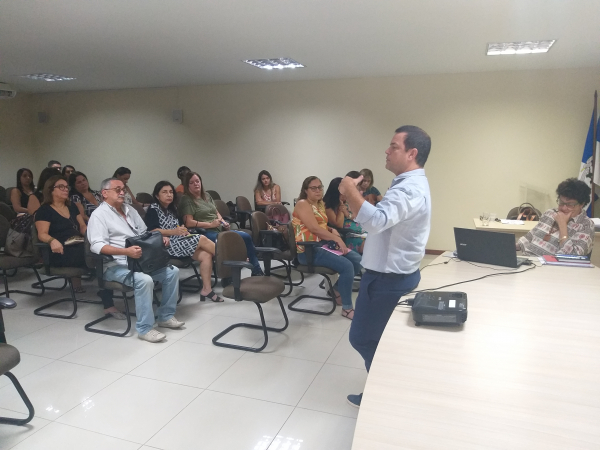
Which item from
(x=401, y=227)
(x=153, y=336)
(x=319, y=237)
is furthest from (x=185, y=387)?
(x=319, y=237)

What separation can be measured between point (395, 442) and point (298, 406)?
1.40 meters

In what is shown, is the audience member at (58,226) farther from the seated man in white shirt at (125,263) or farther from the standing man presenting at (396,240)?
the standing man presenting at (396,240)

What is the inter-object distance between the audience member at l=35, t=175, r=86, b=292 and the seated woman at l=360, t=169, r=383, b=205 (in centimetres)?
342

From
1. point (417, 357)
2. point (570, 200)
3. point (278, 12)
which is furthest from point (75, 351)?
point (570, 200)

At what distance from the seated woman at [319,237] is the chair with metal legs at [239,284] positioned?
595mm

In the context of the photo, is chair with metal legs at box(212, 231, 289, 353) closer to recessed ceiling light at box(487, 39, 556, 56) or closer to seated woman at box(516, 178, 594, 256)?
seated woman at box(516, 178, 594, 256)

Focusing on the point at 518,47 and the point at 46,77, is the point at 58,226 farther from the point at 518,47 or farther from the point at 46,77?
the point at 518,47

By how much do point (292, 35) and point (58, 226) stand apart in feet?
9.22

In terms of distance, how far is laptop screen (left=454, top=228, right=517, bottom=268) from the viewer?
2533mm

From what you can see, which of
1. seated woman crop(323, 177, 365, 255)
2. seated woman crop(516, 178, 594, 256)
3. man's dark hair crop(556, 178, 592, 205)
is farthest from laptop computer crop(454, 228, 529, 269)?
seated woman crop(323, 177, 365, 255)

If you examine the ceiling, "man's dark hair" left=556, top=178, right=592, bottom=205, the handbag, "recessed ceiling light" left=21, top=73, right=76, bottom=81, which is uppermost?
the ceiling

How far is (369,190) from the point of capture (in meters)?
5.89

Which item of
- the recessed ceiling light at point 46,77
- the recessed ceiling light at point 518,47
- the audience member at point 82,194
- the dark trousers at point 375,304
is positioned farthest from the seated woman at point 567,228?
the recessed ceiling light at point 46,77

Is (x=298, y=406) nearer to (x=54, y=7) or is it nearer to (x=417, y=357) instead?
(x=417, y=357)
